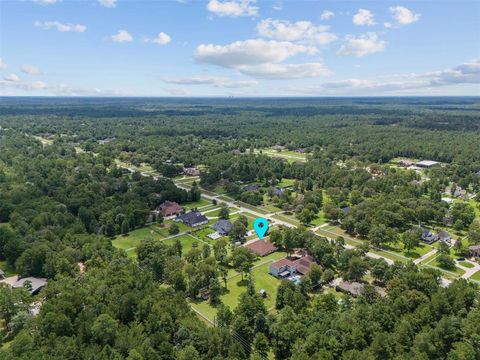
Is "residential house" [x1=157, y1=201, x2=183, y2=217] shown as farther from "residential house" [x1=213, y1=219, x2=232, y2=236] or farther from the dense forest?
"residential house" [x1=213, y1=219, x2=232, y2=236]

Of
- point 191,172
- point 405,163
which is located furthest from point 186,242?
point 405,163

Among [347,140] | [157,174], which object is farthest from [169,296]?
[347,140]

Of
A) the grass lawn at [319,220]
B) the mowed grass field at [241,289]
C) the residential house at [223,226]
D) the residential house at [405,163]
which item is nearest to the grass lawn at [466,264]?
the grass lawn at [319,220]

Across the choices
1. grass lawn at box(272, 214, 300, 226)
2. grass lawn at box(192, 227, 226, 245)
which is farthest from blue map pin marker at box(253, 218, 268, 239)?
grass lawn at box(192, 227, 226, 245)

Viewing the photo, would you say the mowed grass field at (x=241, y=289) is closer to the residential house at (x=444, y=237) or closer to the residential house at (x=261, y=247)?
the residential house at (x=261, y=247)

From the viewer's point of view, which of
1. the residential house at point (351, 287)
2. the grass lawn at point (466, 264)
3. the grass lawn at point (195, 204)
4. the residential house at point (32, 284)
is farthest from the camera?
the grass lawn at point (195, 204)

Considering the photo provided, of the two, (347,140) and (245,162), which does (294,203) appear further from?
(347,140)

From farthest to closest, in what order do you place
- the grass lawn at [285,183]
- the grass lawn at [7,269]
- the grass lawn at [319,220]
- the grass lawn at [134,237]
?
the grass lawn at [285,183] < the grass lawn at [319,220] < the grass lawn at [134,237] < the grass lawn at [7,269]
